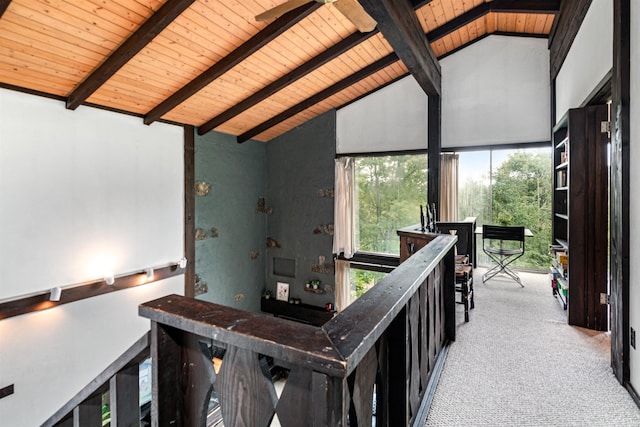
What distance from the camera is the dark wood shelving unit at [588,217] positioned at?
2773 mm

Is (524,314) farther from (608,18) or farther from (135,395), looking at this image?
(135,395)

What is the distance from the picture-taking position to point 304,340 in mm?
695

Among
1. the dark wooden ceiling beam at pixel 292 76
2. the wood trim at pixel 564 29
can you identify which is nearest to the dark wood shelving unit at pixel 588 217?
the wood trim at pixel 564 29

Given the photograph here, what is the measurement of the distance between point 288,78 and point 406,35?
1875 mm

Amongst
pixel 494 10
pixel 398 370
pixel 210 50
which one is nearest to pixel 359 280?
pixel 210 50

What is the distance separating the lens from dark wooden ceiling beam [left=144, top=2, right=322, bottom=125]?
11.0 feet

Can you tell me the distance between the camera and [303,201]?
6895 millimetres

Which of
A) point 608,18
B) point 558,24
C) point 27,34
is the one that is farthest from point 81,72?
point 558,24

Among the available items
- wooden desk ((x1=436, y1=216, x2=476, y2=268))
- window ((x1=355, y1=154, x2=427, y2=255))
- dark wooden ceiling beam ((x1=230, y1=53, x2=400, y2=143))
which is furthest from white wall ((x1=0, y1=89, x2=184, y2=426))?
wooden desk ((x1=436, y1=216, x2=476, y2=268))

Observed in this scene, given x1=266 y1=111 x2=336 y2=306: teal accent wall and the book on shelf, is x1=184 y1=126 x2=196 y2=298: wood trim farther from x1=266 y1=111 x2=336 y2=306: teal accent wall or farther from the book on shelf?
the book on shelf

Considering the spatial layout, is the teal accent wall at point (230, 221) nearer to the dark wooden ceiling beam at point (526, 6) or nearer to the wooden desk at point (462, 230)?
the wooden desk at point (462, 230)

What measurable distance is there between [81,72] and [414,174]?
5.10 metres

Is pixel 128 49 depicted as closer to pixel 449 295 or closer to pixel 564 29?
pixel 449 295

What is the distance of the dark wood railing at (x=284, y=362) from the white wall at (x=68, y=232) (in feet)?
12.6
